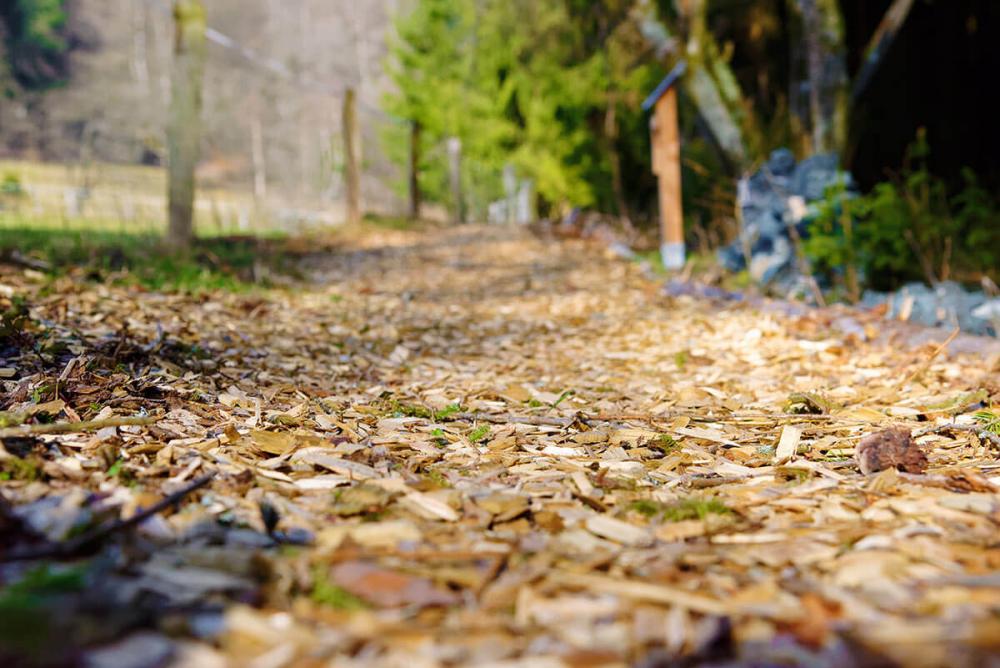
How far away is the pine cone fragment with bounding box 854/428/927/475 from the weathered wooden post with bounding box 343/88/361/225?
1014 cm

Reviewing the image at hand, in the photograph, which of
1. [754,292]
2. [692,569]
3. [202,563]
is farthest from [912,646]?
[754,292]

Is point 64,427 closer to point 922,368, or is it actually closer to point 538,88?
point 922,368

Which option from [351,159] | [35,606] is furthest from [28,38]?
[35,606]

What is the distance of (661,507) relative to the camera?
69.8 inches

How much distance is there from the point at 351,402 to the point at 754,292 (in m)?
3.79

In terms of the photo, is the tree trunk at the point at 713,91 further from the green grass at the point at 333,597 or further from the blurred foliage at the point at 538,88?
the green grass at the point at 333,597

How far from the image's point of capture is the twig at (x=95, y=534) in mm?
1265

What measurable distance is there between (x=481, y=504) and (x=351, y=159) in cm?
1052

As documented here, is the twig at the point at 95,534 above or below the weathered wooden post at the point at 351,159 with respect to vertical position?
below

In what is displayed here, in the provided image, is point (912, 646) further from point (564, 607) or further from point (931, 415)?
point (931, 415)

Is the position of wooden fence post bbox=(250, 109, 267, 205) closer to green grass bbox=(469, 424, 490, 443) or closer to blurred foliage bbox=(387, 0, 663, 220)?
blurred foliage bbox=(387, 0, 663, 220)

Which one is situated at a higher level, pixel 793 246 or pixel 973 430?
pixel 793 246

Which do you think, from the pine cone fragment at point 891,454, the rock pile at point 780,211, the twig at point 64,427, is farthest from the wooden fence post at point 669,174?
the twig at point 64,427

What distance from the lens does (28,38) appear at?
2873cm
